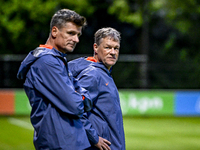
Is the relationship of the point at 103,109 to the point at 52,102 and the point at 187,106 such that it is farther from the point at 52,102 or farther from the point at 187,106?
the point at 187,106

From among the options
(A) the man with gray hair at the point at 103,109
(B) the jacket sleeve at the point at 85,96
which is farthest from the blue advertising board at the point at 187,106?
(B) the jacket sleeve at the point at 85,96

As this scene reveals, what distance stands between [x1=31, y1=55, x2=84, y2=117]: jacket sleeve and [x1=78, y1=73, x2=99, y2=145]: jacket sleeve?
40 cm

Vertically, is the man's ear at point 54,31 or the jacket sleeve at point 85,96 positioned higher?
the man's ear at point 54,31

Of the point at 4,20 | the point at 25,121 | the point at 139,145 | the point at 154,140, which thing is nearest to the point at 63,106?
the point at 139,145

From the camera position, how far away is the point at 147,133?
36.8ft

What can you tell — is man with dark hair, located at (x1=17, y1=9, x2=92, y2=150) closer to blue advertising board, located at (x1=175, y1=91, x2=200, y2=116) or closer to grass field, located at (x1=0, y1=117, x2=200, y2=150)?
grass field, located at (x1=0, y1=117, x2=200, y2=150)

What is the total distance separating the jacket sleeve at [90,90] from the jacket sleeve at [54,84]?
40cm

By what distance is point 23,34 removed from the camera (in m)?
22.5

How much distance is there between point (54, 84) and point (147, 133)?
342 inches

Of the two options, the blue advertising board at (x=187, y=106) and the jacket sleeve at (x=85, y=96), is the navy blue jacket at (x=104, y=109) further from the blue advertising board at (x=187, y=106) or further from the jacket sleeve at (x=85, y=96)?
the blue advertising board at (x=187, y=106)

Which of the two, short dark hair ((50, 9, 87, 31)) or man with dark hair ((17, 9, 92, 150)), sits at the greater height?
short dark hair ((50, 9, 87, 31))

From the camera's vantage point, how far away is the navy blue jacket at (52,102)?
9.46 ft

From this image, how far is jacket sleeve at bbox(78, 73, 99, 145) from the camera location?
3283 mm

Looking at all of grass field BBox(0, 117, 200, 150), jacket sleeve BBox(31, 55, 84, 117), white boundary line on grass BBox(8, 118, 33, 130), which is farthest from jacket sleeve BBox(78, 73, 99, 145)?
white boundary line on grass BBox(8, 118, 33, 130)
